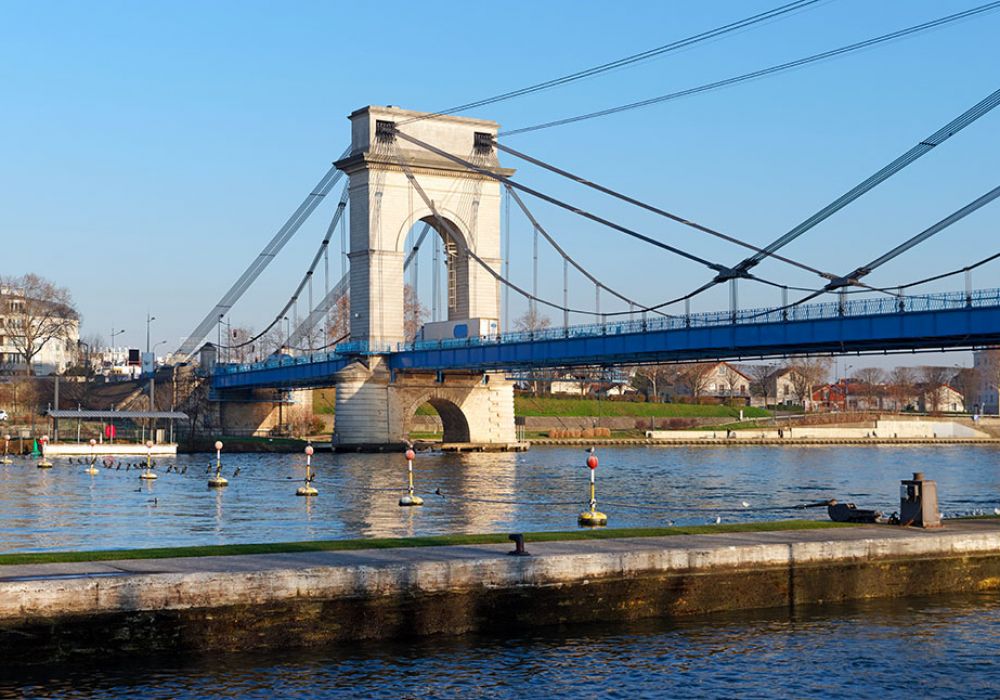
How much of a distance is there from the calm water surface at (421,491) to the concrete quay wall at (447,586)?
40.2 ft

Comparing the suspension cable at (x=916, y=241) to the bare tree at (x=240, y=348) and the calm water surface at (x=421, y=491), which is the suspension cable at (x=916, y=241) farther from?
the bare tree at (x=240, y=348)

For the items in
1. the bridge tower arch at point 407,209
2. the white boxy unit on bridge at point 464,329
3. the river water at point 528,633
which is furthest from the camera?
the bridge tower arch at point 407,209

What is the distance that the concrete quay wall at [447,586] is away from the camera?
20016 millimetres

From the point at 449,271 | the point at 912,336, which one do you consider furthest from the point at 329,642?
the point at 449,271

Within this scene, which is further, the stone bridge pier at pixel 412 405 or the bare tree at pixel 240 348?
the bare tree at pixel 240 348

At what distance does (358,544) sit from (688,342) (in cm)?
4709

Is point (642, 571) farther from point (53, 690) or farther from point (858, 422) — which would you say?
point (858, 422)

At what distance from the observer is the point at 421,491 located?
2245 inches

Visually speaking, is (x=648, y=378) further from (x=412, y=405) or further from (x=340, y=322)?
(x=412, y=405)

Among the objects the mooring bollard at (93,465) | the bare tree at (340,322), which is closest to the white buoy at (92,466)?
the mooring bollard at (93,465)

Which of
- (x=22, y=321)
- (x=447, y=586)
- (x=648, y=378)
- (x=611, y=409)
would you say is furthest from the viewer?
(x=648, y=378)

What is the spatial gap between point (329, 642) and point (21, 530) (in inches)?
763

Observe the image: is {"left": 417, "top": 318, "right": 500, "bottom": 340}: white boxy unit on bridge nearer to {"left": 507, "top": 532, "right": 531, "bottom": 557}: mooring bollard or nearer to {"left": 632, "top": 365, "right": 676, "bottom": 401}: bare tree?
{"left": 507, "top": 532, "right": 531, "bottom": 557}: mooring bollard

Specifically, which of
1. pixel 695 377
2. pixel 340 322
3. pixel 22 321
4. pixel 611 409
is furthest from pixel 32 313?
pixel 695 377
